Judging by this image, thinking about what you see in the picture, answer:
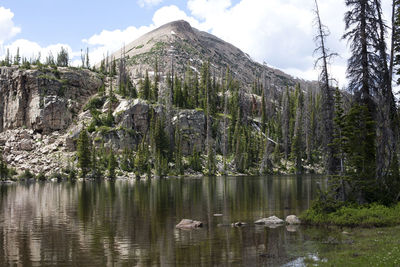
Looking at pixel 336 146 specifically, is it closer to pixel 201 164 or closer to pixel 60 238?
pixel 60 238

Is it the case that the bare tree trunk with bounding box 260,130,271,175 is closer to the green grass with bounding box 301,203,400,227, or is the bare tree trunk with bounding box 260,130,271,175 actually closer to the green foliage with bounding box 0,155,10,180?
the green foliage with bounding box 0,155,10,180

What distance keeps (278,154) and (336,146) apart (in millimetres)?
129212

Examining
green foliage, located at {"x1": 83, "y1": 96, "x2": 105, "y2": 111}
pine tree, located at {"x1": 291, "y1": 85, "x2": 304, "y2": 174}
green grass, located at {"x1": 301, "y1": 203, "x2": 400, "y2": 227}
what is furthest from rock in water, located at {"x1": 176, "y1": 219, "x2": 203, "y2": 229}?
green foliage, located at {"x1": 83, "y1": 96, "x2": 105, "y2": 111}

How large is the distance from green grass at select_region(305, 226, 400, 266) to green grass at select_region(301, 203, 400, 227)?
1.21 metres

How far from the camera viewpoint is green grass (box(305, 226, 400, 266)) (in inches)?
608

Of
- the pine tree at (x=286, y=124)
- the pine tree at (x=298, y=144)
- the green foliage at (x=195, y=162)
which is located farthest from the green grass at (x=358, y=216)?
the pine tree at (x=286, y=124)

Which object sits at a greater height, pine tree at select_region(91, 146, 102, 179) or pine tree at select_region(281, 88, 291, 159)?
pine tree at select_region(281, 88, 291, 159)

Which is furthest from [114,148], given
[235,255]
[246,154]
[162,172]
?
[235,255]

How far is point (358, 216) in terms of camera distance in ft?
88.3

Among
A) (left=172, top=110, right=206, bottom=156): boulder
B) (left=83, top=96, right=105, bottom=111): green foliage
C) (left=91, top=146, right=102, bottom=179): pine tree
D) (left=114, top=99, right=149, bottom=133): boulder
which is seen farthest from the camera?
(left=83, top=96, right=105, bottom=111): green foliage

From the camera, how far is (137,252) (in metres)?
22.2

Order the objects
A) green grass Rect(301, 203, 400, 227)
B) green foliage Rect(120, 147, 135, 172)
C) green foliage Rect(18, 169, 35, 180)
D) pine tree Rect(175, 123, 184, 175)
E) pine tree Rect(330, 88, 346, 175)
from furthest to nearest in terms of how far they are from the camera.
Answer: pine tree Rect(175, 123, 184, 175)
green foliage Rect(120, 147, 135, 172)
green foliage Rect(18, 169, 35, 180)
pine tree Rect(330, 88, 346, 175)
green grass Rect(301, 203, 400, 227)

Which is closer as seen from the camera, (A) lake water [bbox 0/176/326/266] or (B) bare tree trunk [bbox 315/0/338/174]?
(A) lake water [bbox 0/176/326/266]

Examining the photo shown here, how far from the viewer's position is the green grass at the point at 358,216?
2558 cm
